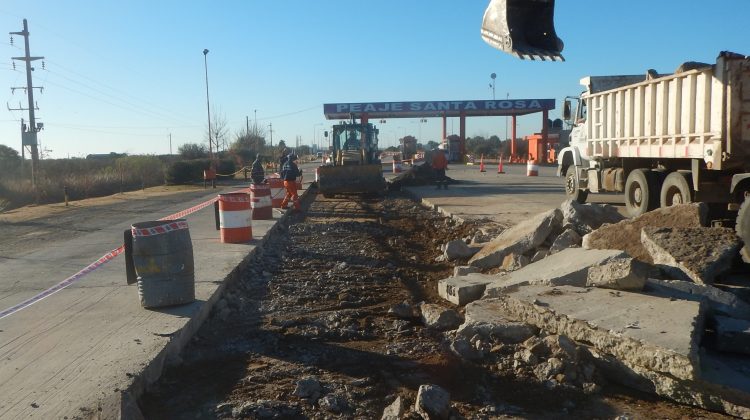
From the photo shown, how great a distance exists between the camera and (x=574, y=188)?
18891 millimetres

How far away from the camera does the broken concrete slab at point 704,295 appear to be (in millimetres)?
5804

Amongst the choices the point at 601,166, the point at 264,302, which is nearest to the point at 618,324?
the point at 264,302

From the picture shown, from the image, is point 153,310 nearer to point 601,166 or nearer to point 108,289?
point 108,289

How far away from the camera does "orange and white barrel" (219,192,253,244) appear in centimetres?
1095

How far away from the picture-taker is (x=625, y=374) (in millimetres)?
4762

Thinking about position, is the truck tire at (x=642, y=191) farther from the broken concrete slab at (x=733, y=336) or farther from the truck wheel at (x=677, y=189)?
the broken concrete slab at (x=733, y=336)

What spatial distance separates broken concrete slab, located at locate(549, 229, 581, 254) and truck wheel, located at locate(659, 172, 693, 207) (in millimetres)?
3609

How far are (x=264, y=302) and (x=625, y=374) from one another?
13.9ft

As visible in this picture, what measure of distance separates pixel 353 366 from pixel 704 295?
11.1 feet

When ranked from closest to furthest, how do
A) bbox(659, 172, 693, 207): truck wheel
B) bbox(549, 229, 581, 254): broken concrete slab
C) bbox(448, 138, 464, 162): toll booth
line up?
bbox(549, 229, 581, 254): broken concrete slab
bbox(659, 172, 693, 207): truck wheel
bbox(448, 138, 464, 162): toll booth

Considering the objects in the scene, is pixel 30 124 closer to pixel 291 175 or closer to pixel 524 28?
pixel 291 175

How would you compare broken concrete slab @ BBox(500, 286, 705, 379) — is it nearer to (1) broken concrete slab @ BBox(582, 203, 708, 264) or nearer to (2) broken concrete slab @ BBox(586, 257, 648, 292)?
(2) broken concrete slab @ BBox(586, 257, 648, 292)

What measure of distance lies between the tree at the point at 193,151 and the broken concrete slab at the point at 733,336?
6111 centimetres

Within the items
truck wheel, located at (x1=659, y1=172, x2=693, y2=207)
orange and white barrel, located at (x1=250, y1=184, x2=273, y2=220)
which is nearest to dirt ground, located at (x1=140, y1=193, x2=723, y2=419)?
truck wheel, located at (x1=659, y1=172, x2=693, y2=207)
